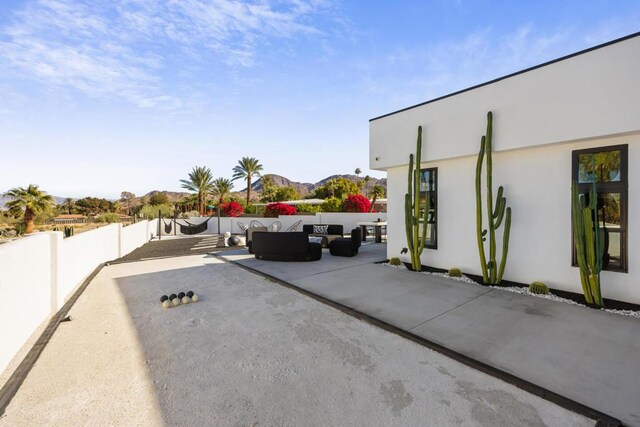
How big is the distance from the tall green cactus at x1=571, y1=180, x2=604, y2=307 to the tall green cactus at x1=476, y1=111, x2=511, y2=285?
0.98 metres

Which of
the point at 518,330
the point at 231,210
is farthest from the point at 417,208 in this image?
the point at 231,210

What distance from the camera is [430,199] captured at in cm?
636

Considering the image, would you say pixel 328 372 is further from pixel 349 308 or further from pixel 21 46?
pixel 21 46

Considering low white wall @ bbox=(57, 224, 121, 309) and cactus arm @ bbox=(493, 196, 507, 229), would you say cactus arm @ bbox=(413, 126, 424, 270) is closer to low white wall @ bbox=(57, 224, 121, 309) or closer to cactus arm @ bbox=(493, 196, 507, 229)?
cactus arm @ bbox=(493, 196, 507, 229)

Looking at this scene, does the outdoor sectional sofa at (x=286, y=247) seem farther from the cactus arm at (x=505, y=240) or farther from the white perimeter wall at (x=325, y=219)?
the white perimeter wall at (x=325, y=219)

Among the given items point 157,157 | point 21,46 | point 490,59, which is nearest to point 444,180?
point 490,59

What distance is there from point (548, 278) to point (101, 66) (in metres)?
11.1

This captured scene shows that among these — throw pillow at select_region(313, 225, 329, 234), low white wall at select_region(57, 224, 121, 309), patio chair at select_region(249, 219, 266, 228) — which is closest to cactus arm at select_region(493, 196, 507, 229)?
throw pillow at select_region(313, 225, 329, 234)

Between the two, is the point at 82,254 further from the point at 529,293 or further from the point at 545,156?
the point at 545,156

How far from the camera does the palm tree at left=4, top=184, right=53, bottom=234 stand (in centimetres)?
2106

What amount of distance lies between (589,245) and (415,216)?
9.17 feet

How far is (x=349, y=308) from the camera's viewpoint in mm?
3893

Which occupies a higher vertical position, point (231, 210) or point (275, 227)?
point (231, 210)

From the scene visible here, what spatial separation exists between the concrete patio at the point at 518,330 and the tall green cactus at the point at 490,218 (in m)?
0.37
